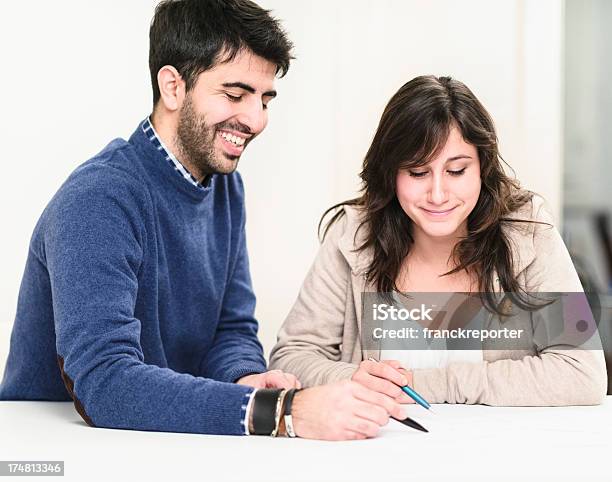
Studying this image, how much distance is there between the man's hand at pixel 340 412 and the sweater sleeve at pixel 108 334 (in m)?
0.09

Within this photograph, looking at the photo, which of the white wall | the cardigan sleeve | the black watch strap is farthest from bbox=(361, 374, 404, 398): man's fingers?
the white wall

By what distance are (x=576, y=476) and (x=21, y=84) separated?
203cm

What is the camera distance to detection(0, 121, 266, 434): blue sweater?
1292 millimetres

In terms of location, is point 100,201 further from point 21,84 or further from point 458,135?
point 21,84

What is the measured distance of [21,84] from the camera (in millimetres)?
2531

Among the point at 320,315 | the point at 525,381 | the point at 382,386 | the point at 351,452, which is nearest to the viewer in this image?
the point at 351,452

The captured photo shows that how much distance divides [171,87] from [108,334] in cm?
61

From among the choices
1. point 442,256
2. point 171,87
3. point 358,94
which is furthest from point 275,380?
point 358,94

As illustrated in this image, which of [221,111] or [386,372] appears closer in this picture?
[386,372]

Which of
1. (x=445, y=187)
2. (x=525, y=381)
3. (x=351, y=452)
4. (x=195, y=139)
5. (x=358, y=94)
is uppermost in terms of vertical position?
(x=358, y=94)

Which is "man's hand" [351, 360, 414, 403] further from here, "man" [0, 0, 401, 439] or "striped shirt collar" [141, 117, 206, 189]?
"striped shirt collar" [141, 117, 206, 189]

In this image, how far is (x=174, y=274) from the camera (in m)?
1.69

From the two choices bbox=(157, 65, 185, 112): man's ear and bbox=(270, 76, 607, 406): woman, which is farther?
bbox=(157, 65, 185, 112): man's ear

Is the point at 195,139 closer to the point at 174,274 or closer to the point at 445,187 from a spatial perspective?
the point at 174,274
